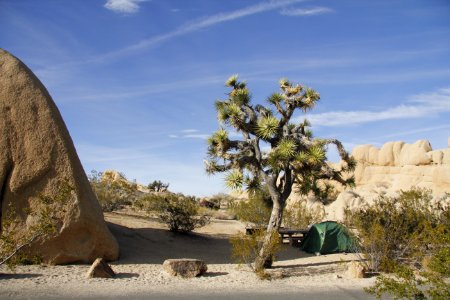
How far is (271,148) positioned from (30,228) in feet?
23.5

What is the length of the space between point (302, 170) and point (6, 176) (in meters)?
8.39

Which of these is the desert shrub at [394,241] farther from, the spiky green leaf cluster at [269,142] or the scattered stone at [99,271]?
the scattered stone at [99,271]

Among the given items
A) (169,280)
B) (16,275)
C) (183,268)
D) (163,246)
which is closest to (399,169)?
(163,246)

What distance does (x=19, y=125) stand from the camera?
37.6 feet

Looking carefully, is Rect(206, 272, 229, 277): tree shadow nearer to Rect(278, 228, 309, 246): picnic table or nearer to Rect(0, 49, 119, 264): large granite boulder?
Rect(0, 49, 119, 264): large granite boulder

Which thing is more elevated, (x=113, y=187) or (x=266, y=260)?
(x=113, y=187)

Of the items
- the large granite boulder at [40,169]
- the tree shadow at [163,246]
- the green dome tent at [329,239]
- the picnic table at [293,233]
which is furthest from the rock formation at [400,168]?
the large granite boulder at [40,169]

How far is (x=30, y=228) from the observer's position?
9562mm

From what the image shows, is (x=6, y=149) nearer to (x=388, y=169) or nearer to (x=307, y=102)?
(x=307, y=102)

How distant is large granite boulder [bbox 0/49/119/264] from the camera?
1109 cm

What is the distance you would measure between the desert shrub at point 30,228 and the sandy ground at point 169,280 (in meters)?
0.37

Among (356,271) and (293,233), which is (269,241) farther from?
(293,233)

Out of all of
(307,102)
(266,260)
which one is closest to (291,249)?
(266,260)

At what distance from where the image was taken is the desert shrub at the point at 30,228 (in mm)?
9367
